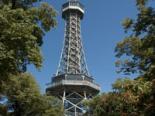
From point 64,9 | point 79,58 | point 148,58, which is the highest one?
point 64,9

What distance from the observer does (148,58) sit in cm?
2362

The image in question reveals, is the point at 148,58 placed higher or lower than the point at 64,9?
lower

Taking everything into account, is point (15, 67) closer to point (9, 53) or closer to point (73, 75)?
point (9, 53)

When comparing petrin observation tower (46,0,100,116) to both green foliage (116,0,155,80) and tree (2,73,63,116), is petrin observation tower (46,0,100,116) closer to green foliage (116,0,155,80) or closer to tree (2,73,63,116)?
tree (2,73,63,116)

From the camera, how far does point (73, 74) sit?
106 m

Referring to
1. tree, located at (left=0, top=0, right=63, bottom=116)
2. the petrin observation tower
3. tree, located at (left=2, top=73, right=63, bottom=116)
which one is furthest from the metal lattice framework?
tree, located at (left=0, top=0, right=63, bottom=116)

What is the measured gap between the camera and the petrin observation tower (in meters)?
102

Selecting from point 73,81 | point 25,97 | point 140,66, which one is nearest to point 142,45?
point 140,66

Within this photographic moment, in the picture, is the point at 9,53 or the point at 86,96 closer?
the point at 9,53

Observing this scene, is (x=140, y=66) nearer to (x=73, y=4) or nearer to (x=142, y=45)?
(x=142, y=45)

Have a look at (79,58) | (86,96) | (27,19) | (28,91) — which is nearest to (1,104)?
(28,91)

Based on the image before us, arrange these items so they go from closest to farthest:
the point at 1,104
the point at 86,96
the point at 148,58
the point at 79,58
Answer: the point at 148,58
the point at 1,104
the point at 86,96
the point at 79,58

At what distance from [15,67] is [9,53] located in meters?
1.24

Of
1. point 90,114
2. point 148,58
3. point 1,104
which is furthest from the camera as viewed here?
point 90,114
